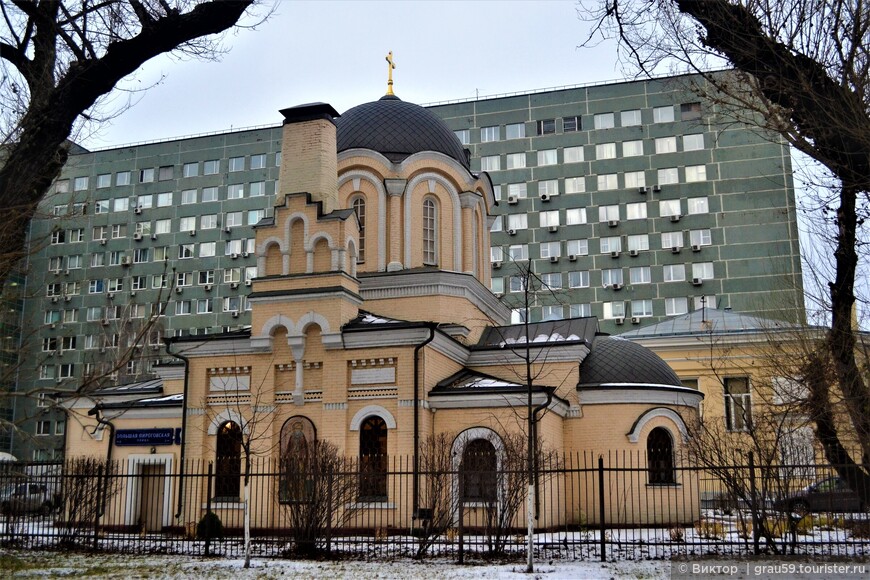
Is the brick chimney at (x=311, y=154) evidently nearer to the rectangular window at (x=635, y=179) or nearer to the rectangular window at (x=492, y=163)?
the rectangular window at (x=492, y=163)

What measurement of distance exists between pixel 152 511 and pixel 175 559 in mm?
7026

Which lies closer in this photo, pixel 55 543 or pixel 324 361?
pixel 55 543

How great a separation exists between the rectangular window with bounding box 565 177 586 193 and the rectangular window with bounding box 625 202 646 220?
2641 millimetres

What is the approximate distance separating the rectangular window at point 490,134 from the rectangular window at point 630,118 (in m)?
6.83

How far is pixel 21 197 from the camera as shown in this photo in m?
9.62

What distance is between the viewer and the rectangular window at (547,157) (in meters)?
47.0

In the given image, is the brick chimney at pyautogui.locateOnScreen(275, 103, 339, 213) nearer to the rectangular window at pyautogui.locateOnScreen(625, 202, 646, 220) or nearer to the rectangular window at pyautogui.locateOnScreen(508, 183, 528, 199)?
the rectangular window at pyautogui.locateOnScreen(508, 183, 528, 199)

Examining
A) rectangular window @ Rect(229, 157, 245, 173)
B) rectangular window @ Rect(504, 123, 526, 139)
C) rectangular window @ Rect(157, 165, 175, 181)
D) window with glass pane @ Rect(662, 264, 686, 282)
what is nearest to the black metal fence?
window with glass pane @ Rect(662, 264, 686, 282)

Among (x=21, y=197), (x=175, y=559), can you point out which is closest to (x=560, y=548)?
(x=175, y=559)

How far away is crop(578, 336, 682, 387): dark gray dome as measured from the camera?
848 inches

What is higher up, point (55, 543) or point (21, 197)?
point (21, 197)

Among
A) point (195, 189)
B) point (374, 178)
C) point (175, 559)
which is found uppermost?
point (195, 189)

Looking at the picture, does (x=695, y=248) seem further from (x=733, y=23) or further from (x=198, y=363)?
(x=733, y=23)

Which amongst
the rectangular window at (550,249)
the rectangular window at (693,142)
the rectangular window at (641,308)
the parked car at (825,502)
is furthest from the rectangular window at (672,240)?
the parked car at (825,502)
